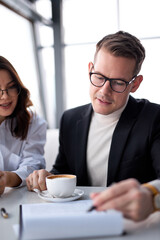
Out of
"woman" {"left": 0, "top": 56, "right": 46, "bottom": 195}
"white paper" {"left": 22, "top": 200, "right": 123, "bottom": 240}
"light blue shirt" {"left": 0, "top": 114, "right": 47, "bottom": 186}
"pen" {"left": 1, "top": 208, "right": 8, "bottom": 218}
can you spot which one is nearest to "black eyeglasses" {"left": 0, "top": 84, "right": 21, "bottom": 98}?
"woman" {"left": 0, "top": 56, "right": 46, "bottom": 195}

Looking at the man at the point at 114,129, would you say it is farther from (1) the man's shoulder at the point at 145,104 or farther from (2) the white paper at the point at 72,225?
(2) the white paper at the point at 72,225

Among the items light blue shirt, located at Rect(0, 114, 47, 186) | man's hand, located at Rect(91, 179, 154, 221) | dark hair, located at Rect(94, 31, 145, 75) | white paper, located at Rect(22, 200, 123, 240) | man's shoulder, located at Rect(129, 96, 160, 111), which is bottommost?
light blue shirt, located at Rect(0, 114, 47, 186)

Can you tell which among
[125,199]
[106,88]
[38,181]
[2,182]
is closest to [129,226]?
[125,199]

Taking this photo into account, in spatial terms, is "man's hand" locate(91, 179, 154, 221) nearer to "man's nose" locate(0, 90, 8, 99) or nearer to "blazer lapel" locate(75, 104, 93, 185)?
"blazer lapel" locate(75, 104, 93, 185)

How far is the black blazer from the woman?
0.68 feet

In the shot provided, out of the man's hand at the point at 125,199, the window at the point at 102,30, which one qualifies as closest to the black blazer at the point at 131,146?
the man's hand at the point at 125,199

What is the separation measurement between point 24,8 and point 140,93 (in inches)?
86.1

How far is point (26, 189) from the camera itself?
1525mm

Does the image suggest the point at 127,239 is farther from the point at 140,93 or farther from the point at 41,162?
the point at 140,93

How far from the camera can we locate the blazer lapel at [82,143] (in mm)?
1785

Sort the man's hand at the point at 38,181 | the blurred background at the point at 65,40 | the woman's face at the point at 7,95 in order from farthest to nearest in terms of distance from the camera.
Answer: the blurred background at the point at 65,40 → the woman's face at the point at 7,95 → the man's hand at the point at 38,181

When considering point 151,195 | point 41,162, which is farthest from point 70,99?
point 151,195

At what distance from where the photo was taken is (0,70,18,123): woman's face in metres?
1.88

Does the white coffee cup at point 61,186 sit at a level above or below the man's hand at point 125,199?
below
